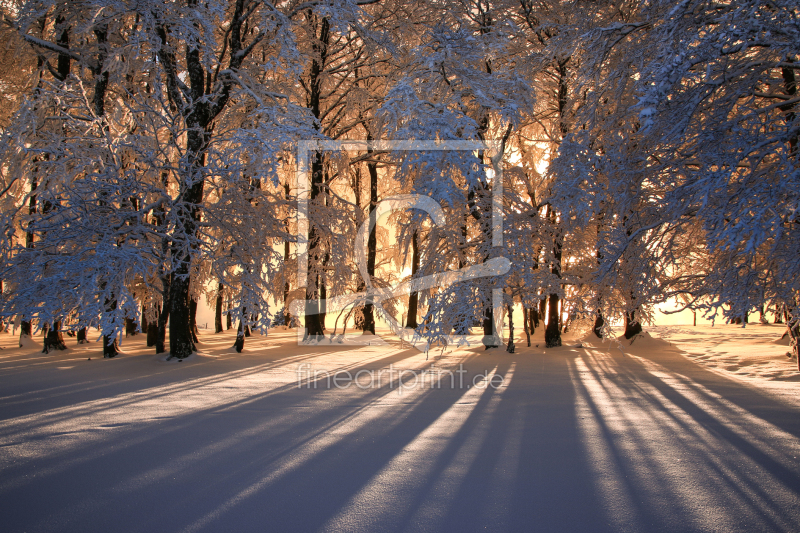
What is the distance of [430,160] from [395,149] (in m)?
1.63

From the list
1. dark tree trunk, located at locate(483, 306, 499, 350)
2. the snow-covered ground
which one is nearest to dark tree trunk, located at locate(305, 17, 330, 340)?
the snow-covered ground

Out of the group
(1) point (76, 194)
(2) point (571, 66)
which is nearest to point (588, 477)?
(1) point (76, 194)

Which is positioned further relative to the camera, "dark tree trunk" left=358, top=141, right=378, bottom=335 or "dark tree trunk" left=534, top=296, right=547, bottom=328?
"dark tree trunk" left=534, top=296, right=547, bottom=328

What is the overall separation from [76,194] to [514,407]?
1020cm

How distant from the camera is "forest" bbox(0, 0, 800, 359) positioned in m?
7.00

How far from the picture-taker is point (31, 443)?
5555 millimetres

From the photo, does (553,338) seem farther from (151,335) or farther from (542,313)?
(151,335)

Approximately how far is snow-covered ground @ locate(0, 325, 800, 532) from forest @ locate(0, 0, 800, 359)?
5.35 ft

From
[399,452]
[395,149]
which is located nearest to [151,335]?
[395,149]

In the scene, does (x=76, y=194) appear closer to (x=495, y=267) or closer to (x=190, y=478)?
(x=190, y=478)

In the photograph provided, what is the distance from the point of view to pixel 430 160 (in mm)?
9977

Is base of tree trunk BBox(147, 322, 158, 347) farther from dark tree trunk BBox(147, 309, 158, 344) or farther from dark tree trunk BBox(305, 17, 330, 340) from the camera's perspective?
dark tree trunk BBox(305, 17, 330, 340)

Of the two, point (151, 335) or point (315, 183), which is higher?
point (315, 183)

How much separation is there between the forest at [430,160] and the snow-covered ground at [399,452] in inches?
64.2
